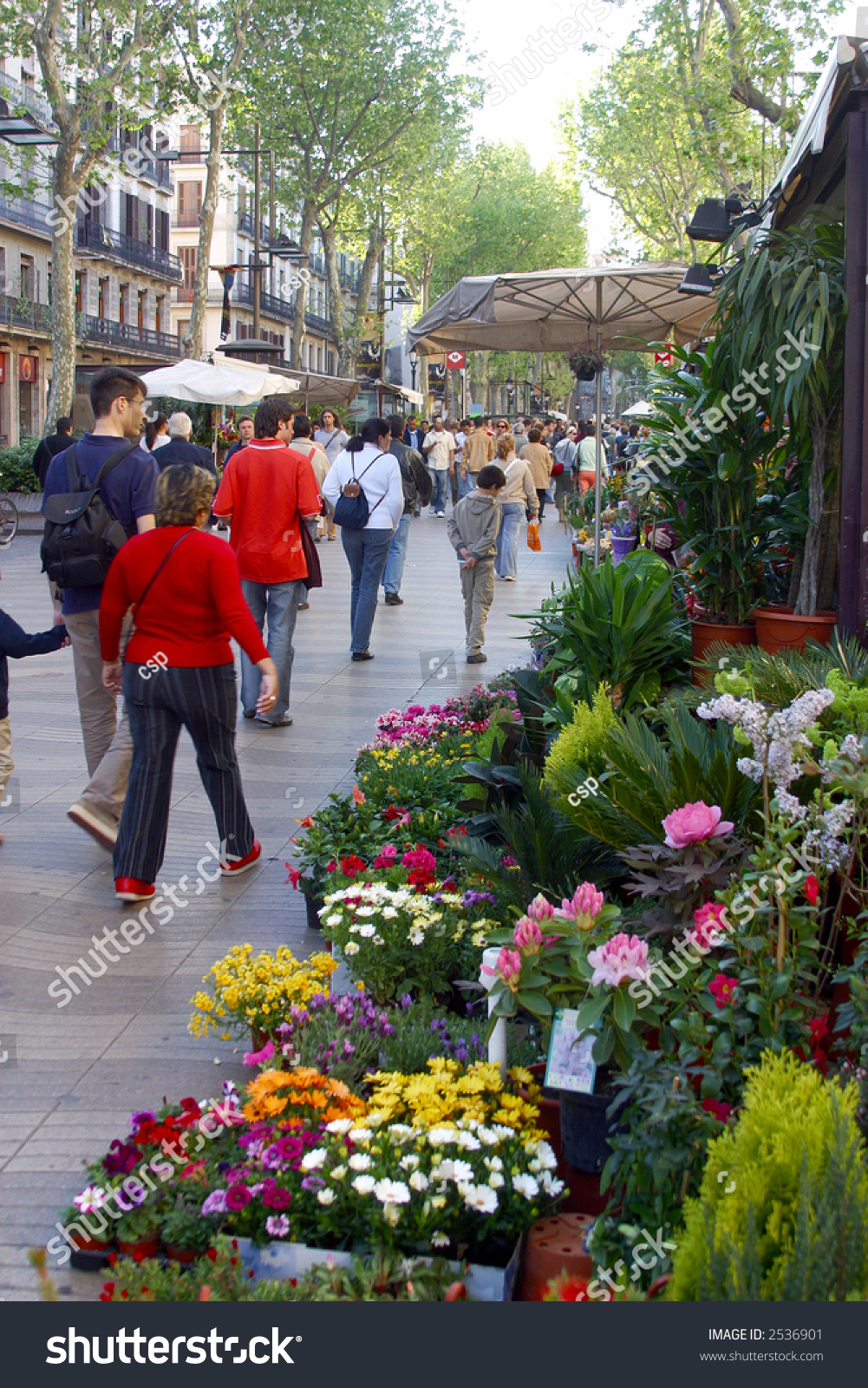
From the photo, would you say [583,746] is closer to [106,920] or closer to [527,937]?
[527,937]

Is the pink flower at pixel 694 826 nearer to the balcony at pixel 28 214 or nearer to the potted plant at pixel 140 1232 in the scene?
the potted plant at pixel 140 1232

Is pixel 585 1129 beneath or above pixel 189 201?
beneath

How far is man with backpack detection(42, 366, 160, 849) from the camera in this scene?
5.74 metres

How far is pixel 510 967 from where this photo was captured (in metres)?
2.96

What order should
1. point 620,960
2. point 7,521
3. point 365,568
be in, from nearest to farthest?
1. point 620,960
2. point 365,568
3. point 7,521

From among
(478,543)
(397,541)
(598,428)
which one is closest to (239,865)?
(478,543)

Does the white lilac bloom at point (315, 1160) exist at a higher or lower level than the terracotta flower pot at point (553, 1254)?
higher

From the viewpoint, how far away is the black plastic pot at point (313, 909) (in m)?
Answer: 4.89

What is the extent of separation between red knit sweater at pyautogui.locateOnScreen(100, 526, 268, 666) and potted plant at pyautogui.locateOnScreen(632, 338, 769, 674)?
6.29 feet

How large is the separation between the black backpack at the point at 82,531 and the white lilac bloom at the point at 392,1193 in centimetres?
371

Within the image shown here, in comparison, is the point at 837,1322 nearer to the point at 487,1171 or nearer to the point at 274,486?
the point at 487,1171

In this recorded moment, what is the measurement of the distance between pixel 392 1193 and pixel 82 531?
384cm

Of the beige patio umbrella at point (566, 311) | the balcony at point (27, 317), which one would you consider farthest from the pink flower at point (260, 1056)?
the balcony at point (27, 317)

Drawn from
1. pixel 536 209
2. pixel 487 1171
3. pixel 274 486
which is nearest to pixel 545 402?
pixel 536 209
